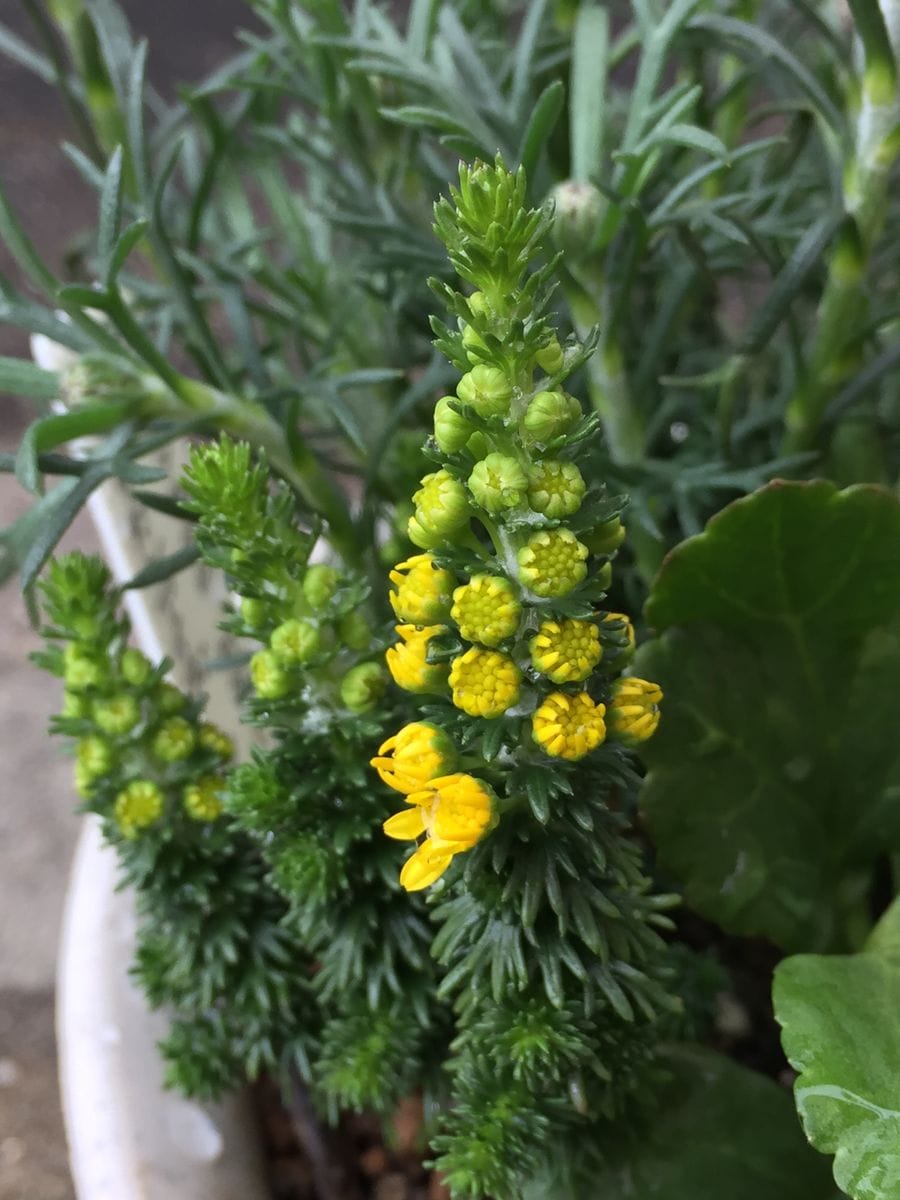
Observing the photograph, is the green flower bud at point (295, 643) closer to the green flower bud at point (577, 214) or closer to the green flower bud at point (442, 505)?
the green flower bud at point (442, 505)

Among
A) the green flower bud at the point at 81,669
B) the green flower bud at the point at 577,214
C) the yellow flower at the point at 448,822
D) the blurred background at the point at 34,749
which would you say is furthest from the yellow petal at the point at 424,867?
the blurred background at the point at 34,749

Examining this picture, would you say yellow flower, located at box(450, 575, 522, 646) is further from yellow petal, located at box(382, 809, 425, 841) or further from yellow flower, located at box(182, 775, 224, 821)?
yellow flower, located at box(182, 775, 224, 821)

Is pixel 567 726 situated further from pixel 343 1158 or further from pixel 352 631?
pixel 343 1158

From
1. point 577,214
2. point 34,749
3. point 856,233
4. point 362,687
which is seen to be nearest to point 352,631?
point 362,687

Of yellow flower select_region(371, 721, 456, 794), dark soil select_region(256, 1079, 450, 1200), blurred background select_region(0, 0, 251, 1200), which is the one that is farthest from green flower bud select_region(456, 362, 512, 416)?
blurred background select_region(0, 0, 251, 1200)

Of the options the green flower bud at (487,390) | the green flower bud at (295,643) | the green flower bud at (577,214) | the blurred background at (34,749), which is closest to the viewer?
the green flower bud at (487,390)
